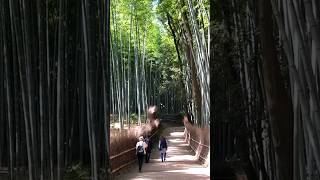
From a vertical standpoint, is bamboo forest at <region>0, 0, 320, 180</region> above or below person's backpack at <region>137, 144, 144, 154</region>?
above

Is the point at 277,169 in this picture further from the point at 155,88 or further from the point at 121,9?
the point at 155,88

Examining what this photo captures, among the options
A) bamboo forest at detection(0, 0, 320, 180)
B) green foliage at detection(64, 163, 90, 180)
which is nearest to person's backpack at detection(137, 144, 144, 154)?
bamboo forest at detection(0, 0, 320, 180)

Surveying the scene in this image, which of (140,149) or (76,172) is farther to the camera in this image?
(140,149)

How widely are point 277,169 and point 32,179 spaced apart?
2.16 meters

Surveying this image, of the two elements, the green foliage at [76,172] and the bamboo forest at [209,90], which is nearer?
the bamboo forest at [209,90]

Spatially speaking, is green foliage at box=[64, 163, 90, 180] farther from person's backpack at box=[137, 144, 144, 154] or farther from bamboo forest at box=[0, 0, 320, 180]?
person's backpack at box=[137, 144, 144, 154]

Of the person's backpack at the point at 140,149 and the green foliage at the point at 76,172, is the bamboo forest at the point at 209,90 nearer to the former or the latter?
the green foliage at the point at 76,172

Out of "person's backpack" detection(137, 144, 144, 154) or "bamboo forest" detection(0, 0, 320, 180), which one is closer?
"bamboo forest" detection(0, 0, 320, 180)

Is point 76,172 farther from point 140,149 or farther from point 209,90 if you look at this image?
point 140,149

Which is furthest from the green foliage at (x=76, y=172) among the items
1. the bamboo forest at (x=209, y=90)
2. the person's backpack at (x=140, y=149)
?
the person's backpack at (x=140, y=149)

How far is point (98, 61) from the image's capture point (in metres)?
3.29

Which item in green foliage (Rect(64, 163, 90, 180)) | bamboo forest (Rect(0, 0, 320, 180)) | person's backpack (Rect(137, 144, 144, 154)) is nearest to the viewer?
bamboo forest (Rect(0, 0, 320, 180))

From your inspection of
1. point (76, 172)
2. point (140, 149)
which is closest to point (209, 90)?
point (76, 172)

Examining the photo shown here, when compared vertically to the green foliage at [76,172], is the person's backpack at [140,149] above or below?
below
